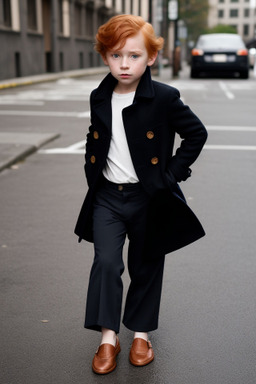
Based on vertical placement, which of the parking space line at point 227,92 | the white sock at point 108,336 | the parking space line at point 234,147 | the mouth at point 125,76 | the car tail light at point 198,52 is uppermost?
the mouth at point 125,76

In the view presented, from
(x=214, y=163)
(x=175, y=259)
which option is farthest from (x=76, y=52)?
(x=175, y=259)

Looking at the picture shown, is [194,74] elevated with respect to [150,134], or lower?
lower

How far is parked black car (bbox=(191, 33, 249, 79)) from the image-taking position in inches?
925

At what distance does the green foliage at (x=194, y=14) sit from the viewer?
70.0m

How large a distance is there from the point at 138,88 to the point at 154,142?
239 millimetres

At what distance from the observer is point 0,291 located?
12.0ft

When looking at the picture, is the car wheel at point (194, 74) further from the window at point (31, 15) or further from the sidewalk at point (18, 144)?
the sidewalk at point (18, 144)

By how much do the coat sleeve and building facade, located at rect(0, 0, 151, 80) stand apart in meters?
21.6

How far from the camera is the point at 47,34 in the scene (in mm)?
31578

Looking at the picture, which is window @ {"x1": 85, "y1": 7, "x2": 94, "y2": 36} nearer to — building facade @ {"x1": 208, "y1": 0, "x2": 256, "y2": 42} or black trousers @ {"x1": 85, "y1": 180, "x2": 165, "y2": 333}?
black trousers @ {"x1": 85, "y1": 180, "x2": 165, "y2": 333}

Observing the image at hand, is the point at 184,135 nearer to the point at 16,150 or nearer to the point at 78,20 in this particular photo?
the point at 16,150

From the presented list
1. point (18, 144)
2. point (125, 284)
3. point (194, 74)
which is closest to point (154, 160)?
point (125, 284)

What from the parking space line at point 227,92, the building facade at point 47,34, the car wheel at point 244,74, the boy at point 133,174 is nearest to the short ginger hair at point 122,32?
the boy at point 133,174

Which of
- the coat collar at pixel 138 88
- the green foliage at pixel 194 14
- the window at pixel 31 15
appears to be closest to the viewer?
the coat collar at pixel 138 88
